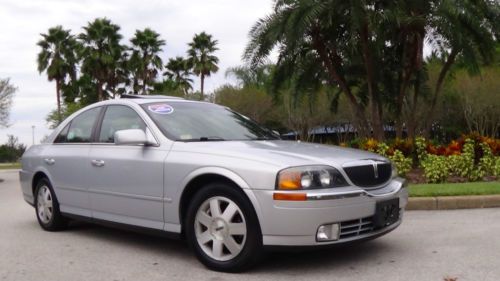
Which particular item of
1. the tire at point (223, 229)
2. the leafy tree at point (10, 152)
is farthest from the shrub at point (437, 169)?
the leafy tree at point (10, 152)

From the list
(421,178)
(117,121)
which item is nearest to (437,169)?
(421,178)

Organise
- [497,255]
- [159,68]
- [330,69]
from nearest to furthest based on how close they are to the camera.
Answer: [497,255], [330,69], [159,68]

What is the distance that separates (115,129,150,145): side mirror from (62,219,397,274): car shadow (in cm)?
111

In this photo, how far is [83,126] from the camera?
6445 mm

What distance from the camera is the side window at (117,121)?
571 centimetres

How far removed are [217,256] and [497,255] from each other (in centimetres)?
254

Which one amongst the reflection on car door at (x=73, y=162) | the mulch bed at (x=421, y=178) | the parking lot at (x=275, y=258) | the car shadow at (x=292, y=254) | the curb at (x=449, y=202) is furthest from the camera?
the mulch bed at (x=421, y=178)

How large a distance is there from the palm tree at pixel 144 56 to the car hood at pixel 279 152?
3807cm

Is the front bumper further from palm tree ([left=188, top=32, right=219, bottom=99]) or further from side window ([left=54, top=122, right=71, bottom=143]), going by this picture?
palm tree ([left=188, top=32, right=219, bottom=99])

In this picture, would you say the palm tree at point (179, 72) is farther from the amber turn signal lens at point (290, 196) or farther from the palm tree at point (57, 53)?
the amber turn signal lens at point (290, 196)

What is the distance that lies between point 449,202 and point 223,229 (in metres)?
4.51

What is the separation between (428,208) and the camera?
7.99 meters

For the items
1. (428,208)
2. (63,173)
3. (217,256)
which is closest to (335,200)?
(217,256)

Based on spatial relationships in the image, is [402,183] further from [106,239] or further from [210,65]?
[210,65]
